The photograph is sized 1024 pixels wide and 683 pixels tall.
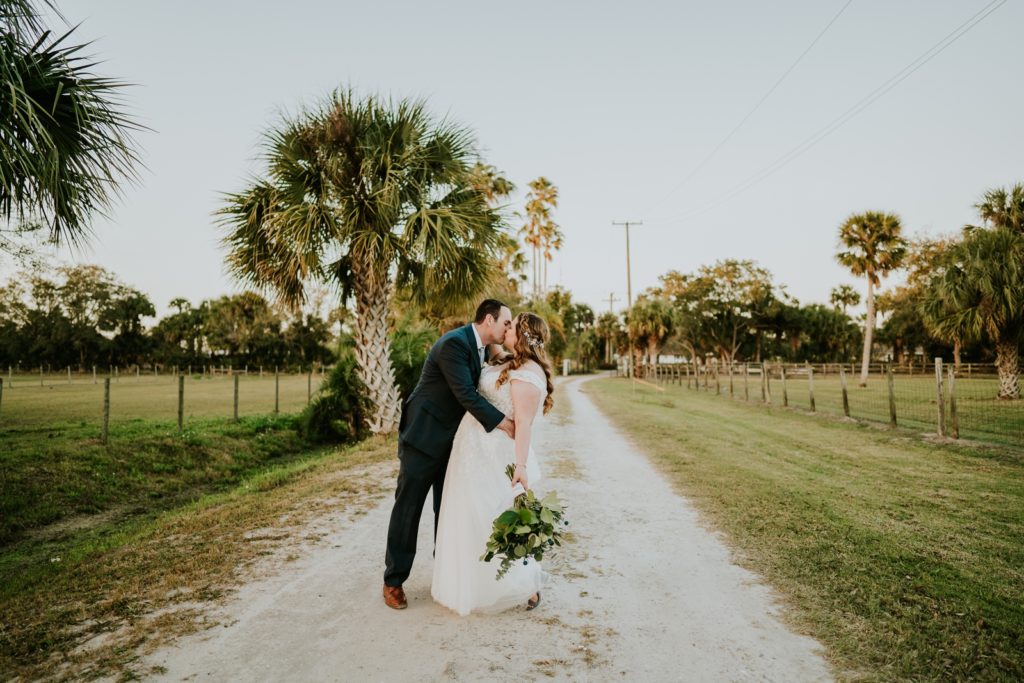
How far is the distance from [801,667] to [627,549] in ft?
6.89

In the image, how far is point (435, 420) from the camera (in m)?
4.07

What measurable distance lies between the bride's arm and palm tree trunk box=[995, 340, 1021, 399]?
65.6ft

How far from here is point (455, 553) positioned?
150 inches

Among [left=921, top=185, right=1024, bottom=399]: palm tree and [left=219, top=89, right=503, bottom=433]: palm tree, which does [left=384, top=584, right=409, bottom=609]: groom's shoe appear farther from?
[left=921, top=185, right=1024, bottom=399]: palm tree

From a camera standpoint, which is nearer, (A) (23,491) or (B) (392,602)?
(B) (392,602)

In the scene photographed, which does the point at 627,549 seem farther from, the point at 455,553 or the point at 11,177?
the point at 11,177

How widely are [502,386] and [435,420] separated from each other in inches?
23.4

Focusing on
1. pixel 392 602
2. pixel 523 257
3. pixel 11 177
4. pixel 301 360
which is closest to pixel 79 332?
pixel 301 360

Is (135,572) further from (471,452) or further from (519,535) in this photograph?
(519,535)

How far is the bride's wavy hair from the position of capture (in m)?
3.87

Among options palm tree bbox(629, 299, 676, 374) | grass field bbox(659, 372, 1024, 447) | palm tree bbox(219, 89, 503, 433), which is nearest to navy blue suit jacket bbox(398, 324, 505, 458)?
palm tree bbox(219, 89, 503, 433)

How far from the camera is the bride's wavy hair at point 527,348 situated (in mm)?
3871

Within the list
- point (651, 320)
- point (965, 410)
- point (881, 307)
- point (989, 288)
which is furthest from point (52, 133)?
point (881, 307)

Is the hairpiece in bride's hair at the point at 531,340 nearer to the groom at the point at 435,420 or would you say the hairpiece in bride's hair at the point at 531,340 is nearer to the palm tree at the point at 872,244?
the groom at the point at 435,420
